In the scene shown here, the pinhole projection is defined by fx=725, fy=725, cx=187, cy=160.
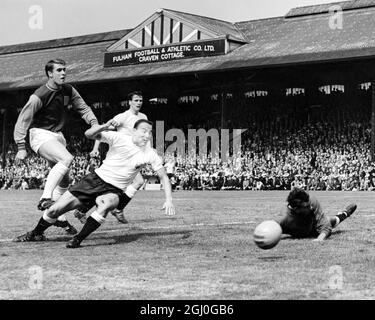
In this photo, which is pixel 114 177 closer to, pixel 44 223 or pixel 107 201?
pixel 107 201

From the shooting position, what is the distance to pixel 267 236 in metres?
7.24

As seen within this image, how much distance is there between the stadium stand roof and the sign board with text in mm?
337

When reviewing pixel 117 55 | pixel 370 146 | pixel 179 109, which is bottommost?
pixel 370 146

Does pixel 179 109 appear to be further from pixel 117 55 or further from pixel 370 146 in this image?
pixel 370 146

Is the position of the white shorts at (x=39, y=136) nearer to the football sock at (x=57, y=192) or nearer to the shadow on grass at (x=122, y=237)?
the football sock at (x=57, y=192)

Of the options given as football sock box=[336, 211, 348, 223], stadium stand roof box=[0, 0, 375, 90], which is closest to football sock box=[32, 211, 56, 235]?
football sock box=[336, 211, 348, 223]

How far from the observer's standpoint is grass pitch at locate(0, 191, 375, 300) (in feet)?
17.5

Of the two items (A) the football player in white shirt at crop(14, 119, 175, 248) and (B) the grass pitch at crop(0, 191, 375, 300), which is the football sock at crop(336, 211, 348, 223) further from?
(A) the football player in white shirt at crop(14, 119, 175, 248)

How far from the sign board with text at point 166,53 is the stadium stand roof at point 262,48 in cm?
34

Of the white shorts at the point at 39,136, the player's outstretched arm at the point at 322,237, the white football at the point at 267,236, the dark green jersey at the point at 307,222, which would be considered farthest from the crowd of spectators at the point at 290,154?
the white football at the point at 267,236

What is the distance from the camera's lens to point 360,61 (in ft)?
93.6

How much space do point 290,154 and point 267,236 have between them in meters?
23.5
